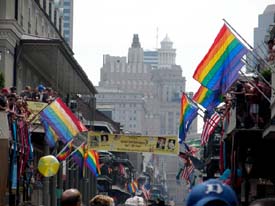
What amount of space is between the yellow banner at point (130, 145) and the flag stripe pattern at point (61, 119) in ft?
42.8

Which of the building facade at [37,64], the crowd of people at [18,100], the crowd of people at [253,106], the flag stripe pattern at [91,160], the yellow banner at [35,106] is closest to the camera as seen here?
A: the crowd of people at [253,106]

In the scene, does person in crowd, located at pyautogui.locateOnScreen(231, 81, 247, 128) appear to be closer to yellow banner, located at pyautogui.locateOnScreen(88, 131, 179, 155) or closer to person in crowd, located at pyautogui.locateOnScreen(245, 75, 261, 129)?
person in crowd, located at pyautogui.locateOnScreen(245, 75, 261, 129)

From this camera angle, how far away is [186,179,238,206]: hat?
5762 millimetres

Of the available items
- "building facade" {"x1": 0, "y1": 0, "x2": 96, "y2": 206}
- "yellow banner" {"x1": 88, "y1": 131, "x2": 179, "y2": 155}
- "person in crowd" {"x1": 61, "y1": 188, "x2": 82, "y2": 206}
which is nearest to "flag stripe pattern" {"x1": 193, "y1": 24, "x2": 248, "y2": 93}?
"building facade" {"x1": 0, "y1": 0, "x2": 96, "y2": 206}

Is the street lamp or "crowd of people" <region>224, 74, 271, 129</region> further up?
"crowd of people" <region>224, 74, 271, 129</region>

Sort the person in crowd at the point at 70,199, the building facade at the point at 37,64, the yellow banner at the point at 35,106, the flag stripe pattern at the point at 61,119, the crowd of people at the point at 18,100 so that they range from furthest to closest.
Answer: the building facade at the point at 37,64, the yellow banner at the point at 35,106, the flag stripe pattern at the point at 61,119, the crowd of people at the point at 18,100, the person in crowd at the point at 70,199

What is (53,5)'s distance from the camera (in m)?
76.4

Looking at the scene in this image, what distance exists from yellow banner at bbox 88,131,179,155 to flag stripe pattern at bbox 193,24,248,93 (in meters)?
20.9

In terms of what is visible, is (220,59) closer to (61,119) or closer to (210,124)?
(61,119)

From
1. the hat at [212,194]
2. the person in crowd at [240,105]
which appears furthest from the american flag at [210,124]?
the hat at [212,194]

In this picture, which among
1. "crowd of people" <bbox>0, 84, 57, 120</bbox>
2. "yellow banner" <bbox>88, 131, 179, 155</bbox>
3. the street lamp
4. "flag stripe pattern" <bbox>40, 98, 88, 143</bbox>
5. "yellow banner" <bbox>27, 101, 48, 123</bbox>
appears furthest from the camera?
"yellow banner" <bbox>88, 131, 179, 155</bbox>

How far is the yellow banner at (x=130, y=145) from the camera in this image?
49.5 meters

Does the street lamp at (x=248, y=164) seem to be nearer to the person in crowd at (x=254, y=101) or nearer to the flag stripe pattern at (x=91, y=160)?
the person in crowd at (x=254, y=101)

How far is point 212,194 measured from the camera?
5.79 m
